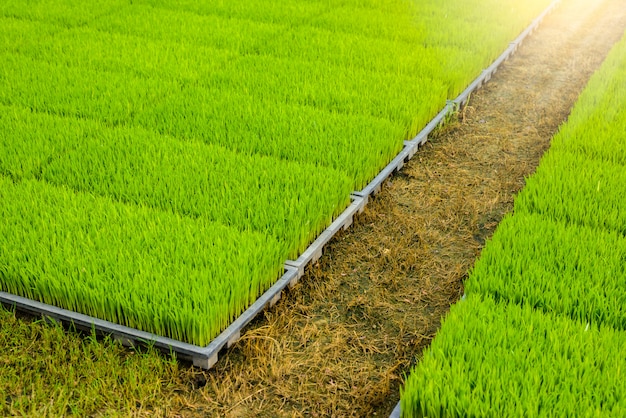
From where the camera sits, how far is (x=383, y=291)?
133 inches

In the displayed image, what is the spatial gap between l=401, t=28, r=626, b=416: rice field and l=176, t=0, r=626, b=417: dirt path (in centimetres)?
29

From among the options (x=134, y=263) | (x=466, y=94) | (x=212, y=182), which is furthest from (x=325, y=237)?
(x=466, y=94)

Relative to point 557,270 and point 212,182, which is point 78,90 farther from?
point 557,270

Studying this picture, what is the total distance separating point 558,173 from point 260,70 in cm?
261

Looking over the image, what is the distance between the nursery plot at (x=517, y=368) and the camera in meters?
2.34

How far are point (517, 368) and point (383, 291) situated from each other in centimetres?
97

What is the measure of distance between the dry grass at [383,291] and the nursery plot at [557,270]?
29 cm

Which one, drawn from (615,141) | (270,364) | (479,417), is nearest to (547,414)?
(479,417)

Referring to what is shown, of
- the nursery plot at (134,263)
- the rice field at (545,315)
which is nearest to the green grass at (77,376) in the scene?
the nursery plot at (134,263)

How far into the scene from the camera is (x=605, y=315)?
112 inches

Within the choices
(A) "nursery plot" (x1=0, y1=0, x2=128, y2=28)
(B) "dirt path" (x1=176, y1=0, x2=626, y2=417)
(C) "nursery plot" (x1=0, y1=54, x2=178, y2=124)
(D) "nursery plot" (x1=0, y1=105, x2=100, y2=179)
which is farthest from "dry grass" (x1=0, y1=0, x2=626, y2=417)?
(A) "nursery plot" (x1=0, y1=0, x2=128, y2=28)

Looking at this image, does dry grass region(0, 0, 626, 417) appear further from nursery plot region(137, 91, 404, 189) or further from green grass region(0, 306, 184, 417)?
nursery plot region(137, 91, 404, 189)

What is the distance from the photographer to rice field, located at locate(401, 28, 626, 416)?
7.81 ft

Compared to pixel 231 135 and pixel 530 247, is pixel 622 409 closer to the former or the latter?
pixel 530 247
